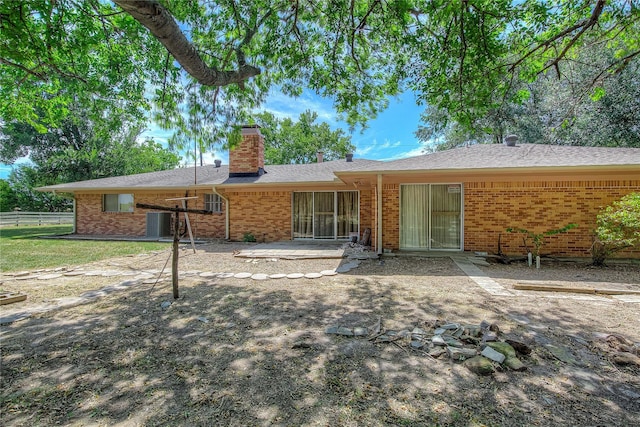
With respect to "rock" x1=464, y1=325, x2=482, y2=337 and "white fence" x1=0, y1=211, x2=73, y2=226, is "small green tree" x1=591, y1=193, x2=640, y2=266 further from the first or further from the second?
"white fence" x1=0, y1=211, x2=73, y2=226

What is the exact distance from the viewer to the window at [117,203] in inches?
544

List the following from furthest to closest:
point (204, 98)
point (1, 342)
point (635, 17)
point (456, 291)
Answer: point (204, 98) → point (456, 291) → point (635, 17) → point (1, 342)

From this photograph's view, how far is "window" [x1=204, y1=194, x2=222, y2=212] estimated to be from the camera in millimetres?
12688

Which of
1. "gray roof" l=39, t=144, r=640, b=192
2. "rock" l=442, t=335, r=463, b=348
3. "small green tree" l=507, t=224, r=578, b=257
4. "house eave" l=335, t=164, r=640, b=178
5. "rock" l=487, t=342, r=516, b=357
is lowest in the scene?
"rock" l=442, t=335, r=463, b=348

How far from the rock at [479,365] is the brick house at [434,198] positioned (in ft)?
16.0

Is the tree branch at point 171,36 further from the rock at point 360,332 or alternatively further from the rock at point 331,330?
the rock at point 360,332

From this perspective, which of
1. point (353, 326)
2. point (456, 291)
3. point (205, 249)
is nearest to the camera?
point (353, 326)

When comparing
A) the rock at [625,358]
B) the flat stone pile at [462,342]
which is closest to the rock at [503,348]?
the flat stone pile at [462,342]

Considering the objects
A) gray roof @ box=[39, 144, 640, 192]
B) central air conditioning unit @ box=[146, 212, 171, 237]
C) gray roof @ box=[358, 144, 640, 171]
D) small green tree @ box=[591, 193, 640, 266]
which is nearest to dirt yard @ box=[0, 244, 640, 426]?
small green tree @ box=[591, 193, 640, 266]

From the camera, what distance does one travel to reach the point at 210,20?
6602 mm

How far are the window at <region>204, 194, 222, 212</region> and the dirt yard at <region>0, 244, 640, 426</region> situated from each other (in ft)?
24.8

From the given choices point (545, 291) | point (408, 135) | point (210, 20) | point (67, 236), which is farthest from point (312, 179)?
point (408, 135)

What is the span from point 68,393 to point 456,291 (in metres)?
5.14

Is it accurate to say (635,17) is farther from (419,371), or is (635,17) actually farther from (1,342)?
(1,342)
